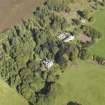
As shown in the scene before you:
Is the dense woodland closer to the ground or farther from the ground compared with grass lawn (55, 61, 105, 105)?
farther from the ground

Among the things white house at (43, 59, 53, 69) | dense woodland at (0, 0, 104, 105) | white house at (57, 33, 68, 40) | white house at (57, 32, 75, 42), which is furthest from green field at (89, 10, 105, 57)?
white house at (43, 59, 53, 69)

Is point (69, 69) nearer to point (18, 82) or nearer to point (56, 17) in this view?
point (18, 82)

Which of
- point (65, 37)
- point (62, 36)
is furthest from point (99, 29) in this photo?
point (62, 36)

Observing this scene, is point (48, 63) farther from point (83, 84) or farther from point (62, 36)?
point (62, 36)

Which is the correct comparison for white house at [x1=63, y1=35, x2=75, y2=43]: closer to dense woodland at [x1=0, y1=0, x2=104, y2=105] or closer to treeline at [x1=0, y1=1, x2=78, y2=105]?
dense woodland at [x1=0, y1=0, x2=104, y2=105]

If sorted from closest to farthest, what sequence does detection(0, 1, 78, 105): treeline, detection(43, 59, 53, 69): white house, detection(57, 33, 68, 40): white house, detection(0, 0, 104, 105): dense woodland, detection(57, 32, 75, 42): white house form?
detection(0, 1, 78, 105): treeline, detection(0, 0, 104, 105): dense woodland, detection(43, 59, 53, 69): white house, detection(57, 32, 75, 42): white house, detection(57, 33, 68, 40): white house

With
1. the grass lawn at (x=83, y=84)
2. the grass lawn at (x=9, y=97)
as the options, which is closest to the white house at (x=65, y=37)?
the grass lawn at (x=83, y=84)
